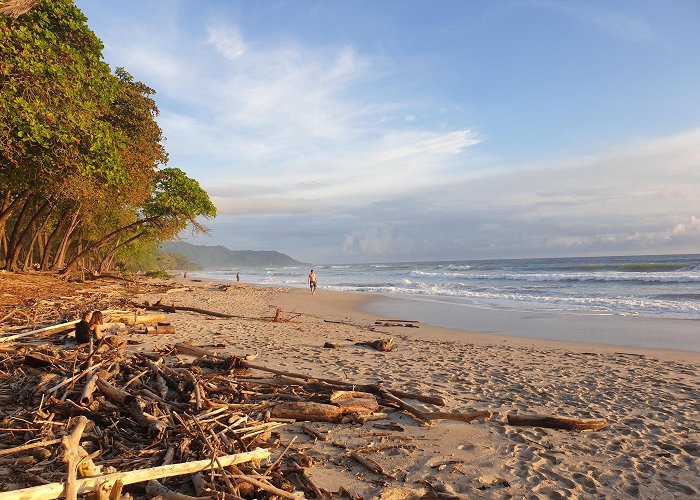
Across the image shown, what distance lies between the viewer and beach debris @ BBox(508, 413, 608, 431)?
5.17 m

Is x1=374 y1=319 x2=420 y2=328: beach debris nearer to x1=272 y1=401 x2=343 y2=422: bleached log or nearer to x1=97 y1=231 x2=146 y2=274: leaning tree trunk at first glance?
x1=272 y1=401 x2=343 y2=422: bleached log

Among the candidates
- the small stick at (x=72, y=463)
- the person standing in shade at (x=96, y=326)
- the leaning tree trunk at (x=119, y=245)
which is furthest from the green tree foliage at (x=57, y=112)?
the small stick at (x=72, y=463)

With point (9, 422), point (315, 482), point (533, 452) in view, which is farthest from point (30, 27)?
point (533, 452)

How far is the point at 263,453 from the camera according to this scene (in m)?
3.38

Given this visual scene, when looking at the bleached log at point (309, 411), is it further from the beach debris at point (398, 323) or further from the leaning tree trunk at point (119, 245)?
the leaning tree trunk at point (119, 245)

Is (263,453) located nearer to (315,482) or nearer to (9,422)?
(315,482)

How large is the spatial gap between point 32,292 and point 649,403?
51.1 ft

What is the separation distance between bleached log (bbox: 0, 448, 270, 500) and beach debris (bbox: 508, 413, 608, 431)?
127 inches

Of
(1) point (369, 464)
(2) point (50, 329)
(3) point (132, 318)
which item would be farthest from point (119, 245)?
(1) point (369, 464)

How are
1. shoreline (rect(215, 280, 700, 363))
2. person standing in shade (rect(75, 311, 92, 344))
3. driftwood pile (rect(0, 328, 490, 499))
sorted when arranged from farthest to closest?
shoreline (rect(215, 280, 700, 363))
person standing in shade (rect(75, 311, 92, 344))
driftwood pile (rect(0, 328, 490, 499))

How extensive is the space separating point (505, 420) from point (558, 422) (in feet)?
1.96

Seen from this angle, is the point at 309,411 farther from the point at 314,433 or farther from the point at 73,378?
the point at 73,378

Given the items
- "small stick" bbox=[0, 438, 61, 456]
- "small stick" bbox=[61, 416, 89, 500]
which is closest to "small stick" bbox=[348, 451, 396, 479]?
"small stick" bbox=[61, 416, 89, 500]

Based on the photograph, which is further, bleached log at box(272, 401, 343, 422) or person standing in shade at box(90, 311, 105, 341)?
person standing in shade at box(90, 311, 105, 341)
